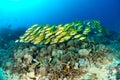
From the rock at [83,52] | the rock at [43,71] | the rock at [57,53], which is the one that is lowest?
the rock at [43,71]

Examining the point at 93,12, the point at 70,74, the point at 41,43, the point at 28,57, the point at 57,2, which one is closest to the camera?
the point at 70,74

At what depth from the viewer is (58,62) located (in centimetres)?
716

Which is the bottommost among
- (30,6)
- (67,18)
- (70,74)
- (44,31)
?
(70,74)

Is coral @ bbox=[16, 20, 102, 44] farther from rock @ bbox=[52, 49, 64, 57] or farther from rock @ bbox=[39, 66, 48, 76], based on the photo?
rock @ bbox=[39, 66, 48, 76]

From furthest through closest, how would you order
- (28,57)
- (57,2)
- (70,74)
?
(57,2) → (28,57) → (70,74)

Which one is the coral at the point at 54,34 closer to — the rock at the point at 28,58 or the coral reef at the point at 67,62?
the coral reef at the point at 67,62

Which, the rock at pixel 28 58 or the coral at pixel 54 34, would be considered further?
the coral at pixel 54 34

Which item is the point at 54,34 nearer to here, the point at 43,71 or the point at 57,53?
the point at 57,53

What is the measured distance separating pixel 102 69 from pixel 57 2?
2638 inches

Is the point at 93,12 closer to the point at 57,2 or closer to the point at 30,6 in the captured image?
the point at 57,2

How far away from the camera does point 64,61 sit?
23.4ft

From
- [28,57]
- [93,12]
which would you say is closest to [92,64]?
[28,57]

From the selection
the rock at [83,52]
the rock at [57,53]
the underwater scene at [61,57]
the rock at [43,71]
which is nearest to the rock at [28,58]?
the underwater scene at [61,57]

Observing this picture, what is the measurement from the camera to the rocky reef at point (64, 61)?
22.7 ft
